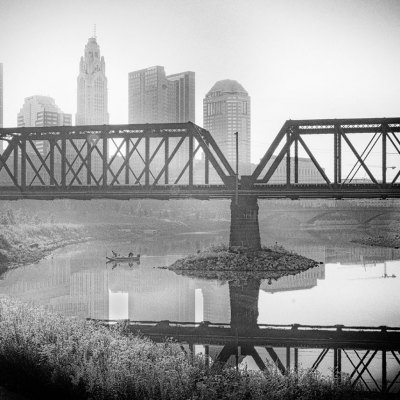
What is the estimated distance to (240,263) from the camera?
49594 mm

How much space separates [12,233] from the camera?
241 feet

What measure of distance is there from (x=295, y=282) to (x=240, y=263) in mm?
8597

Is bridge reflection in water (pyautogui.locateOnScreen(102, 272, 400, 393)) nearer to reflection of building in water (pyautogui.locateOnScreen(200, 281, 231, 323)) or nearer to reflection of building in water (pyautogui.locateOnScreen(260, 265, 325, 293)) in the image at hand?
reflection of building in water (pyautogui.locateOnScreen(200, 281, 231, 323))

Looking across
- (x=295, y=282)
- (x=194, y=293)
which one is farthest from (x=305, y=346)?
(x=295, y=282)

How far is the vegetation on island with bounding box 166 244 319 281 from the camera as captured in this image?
47.5 m

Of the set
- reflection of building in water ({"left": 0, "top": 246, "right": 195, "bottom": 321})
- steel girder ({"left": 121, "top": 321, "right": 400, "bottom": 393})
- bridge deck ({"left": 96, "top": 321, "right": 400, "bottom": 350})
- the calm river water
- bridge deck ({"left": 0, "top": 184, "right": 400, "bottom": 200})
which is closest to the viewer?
steel girder ({"left": 121, "top": 321, "right": 400, "bottom": 393})

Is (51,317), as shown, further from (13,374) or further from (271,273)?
(271,273)

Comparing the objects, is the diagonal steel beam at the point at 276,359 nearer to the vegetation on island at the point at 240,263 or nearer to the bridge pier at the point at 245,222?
the vegetation on island at the point at 240,263

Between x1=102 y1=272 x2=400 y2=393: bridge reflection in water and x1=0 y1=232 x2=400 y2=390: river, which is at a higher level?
x1=102 y1=272 x2=400 y2=393: bridge reflection in water

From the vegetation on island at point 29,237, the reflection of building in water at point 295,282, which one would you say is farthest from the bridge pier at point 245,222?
the vegetation on island at point 29,237

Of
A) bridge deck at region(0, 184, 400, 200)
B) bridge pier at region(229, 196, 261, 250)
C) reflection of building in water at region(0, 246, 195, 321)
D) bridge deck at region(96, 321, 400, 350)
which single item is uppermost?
bridge deck at region(0, 184, 400, 200)

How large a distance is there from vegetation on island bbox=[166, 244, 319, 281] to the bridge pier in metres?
0.79

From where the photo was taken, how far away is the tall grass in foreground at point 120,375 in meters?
15.5

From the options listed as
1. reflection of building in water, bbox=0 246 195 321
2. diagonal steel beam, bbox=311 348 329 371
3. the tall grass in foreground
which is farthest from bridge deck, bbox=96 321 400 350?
the tall grass in foreground
